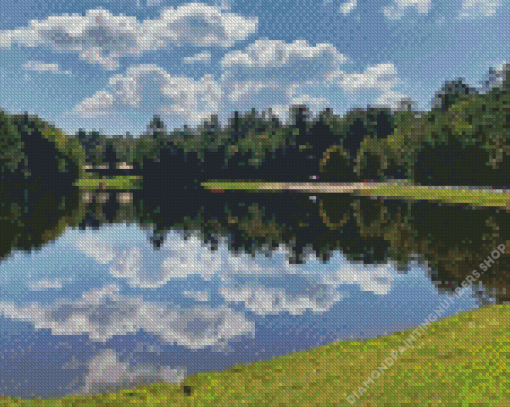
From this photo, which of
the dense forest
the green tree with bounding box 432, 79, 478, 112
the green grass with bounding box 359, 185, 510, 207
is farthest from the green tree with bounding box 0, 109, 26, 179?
the green tree with bounding box 432, 79, 478, 112

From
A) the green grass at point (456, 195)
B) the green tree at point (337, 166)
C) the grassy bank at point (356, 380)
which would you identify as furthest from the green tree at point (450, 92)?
the grassy bank at point (356, 380)

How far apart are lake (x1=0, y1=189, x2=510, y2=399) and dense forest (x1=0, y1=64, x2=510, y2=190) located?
36.9 metres

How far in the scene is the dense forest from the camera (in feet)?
234

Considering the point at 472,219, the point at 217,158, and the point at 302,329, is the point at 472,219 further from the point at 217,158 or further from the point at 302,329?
the point at 217,158

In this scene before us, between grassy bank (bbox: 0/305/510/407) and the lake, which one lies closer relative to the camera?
grassy bank (bbox: 0/305/510/407)

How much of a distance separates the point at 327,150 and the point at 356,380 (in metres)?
106

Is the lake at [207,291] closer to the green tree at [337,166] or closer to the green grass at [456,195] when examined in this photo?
the green grass at [456,195]

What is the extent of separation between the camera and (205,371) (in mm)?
10883

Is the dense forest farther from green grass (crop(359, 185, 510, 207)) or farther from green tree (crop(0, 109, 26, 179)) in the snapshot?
green grass (crop(359, 185, 510, 207))

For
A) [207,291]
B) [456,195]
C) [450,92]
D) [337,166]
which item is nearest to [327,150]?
[337,166]

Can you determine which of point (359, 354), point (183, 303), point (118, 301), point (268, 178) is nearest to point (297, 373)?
point (359, 354)

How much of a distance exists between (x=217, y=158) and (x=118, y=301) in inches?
4404

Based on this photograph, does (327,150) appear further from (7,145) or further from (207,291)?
(207,291)

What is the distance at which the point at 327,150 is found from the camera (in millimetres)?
113500
